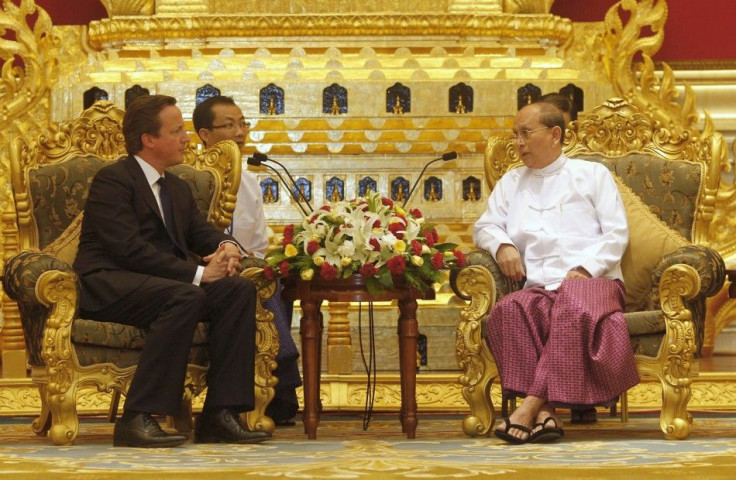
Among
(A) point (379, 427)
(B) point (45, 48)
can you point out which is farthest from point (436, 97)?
(A) point (379, 427)

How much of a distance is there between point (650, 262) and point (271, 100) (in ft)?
10.1

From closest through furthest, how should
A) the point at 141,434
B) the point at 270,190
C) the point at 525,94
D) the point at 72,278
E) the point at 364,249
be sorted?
the point at 141,434 → the point at 72,278 → the point at 364,249 → the point at 270,190 → the point at 525,94

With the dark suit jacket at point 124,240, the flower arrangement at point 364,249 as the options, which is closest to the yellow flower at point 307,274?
the flower arrangement at point 364,249

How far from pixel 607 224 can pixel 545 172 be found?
35 cm

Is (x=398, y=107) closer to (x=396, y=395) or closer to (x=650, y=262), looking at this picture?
(x=396, y=395)

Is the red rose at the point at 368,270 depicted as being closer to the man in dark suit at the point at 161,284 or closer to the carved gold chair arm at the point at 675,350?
the man in dark suit at the point at 161,284

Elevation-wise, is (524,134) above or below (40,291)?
above

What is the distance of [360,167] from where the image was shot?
A: 812cm

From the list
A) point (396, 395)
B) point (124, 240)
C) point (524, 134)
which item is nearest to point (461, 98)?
point (396, 395)

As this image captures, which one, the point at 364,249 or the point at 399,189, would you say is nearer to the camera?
the point at 364,249

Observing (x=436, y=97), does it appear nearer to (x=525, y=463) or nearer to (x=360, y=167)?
(x=360, y=167)

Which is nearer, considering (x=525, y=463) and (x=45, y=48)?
(x=525, y=463)

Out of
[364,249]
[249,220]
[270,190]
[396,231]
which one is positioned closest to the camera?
[364,249]

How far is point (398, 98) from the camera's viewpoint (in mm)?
8203
